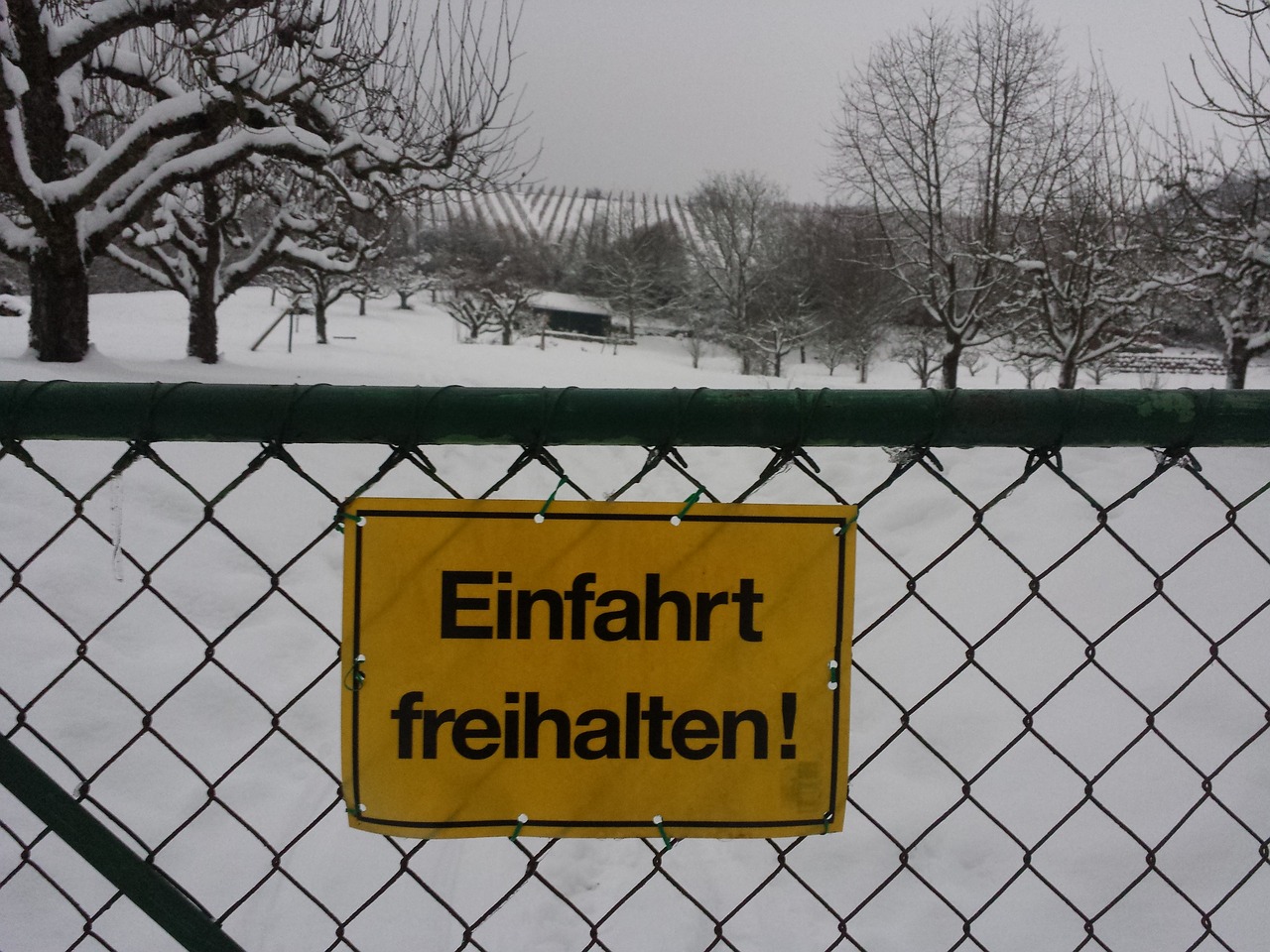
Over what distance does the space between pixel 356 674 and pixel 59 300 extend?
10.5 m

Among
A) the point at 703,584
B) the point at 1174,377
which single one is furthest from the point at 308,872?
the point at 1174,377

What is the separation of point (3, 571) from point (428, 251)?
5705 centimetres

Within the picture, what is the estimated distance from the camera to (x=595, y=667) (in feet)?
3.63

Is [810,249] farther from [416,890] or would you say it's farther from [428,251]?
[416,890]

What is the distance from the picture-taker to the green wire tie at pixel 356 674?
111 cm

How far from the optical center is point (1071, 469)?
278 inches

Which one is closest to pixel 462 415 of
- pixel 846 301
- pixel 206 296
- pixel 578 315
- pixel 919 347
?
pixel 206 296

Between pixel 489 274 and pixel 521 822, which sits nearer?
pixel 521 822

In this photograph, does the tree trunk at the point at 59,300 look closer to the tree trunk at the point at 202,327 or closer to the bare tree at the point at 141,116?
the bare tree at the point at 141,116

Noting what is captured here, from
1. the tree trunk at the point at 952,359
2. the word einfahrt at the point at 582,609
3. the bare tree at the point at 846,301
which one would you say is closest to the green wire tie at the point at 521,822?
the word einfahrt at the point at 582,609

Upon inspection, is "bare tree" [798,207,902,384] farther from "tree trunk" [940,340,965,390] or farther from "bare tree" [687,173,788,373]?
"tree trunk" [940,340,965,390]

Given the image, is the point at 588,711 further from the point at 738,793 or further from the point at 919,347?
the point at 919,347

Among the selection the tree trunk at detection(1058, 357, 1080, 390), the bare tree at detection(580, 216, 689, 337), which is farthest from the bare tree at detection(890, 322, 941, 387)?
the bare tree at detection(580, 216, 689, 337)

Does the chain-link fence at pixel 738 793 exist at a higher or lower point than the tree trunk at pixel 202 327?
lower
